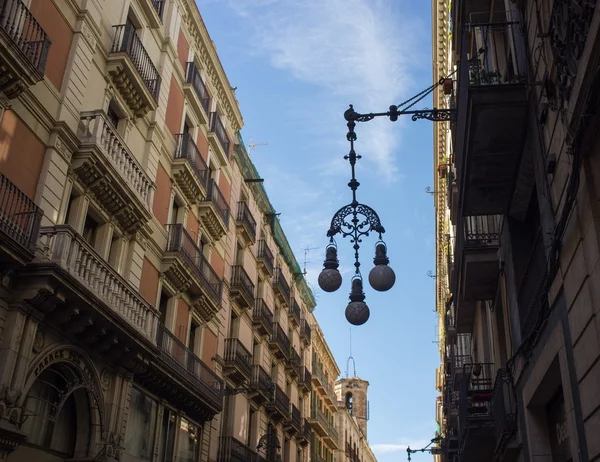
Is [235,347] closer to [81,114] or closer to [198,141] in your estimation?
[198,141]

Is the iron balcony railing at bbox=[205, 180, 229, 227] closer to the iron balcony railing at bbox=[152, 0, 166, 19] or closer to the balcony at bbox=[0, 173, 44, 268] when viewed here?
the iron balcony railing at bbox=[152, 0, 166, 19]

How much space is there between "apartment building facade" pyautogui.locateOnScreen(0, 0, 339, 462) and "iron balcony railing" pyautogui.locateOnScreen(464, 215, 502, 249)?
750 centimetres

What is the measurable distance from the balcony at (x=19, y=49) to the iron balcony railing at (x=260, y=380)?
1651cm

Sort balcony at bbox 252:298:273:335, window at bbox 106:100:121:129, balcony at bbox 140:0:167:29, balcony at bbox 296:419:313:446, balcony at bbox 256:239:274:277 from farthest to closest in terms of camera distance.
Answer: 1. balcony at bbox 296:419:313:446
2. balcony at bbox 256:239:274:277
3. balcony at bbox 252:298:273:335
4. balcony at bbox 140:0:167:29
5. window at bbox 106:100:121:129

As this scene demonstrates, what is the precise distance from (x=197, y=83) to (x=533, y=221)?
1501 cm

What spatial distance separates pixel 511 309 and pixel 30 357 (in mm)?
8582

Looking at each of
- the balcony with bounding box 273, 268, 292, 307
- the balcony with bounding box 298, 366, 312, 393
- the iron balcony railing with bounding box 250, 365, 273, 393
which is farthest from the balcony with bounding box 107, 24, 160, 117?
the balcony with bounding box 298, 366, 312, 393

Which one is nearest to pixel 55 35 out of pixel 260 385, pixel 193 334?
pixel 193 334

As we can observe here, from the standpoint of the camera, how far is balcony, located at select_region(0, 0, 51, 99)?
36.1 feet

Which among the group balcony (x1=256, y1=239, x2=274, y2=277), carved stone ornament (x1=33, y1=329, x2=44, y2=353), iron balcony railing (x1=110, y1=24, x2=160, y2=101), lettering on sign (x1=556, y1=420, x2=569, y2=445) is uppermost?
balcony (x1=256, y1=239, x2=274, y2=277)

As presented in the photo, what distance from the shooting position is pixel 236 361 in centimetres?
2327

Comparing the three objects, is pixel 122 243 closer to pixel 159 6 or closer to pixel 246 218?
pixel 159 6

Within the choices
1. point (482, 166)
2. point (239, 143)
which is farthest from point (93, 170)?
point (239, 143)

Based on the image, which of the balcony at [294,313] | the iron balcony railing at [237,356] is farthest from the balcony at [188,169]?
the balcony at [294,313]
